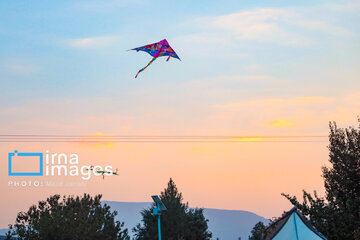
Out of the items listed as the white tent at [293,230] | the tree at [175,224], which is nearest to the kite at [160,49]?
the white tent at [293,230]

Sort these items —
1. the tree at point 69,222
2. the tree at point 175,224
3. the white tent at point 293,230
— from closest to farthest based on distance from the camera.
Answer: the white tent at point 293,230 < the tree at point 69,222 < the tree at point 175,224

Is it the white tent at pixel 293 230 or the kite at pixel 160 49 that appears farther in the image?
the kite at pixel 160 49

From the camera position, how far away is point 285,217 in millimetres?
31828

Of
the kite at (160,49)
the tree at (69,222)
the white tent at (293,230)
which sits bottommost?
the white tent at (293,230)

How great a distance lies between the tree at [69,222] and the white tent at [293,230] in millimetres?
29296

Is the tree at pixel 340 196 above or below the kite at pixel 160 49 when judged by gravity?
below

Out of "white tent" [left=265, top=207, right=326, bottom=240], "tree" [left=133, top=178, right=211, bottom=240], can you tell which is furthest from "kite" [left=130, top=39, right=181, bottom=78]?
"tree" [left=133, top=178, right=211, bottom=240]

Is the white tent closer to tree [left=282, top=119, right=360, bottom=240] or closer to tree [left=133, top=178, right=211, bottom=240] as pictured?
tree [left=282, top=119, right=360, bottom=240]

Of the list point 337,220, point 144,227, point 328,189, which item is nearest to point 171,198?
point 144,227

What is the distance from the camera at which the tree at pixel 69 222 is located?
54.3 metres

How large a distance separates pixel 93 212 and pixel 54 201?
492 centimetres

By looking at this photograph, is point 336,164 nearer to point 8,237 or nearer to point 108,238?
point 108,238

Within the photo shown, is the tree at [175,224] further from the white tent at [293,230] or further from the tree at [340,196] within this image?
the white tent at [293,230]

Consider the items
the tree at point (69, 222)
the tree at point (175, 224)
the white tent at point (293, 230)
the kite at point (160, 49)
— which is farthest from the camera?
the tree at point (175, 224)
